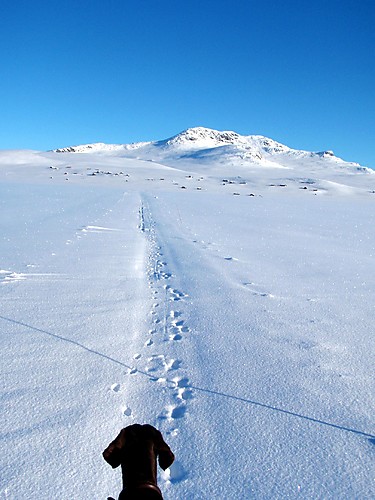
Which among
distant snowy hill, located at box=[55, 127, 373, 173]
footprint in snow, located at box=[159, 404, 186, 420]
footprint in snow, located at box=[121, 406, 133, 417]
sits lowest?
footprint in snow, located at box=[159, 404, 186, 420]

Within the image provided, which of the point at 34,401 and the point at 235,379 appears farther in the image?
the point at 235,379

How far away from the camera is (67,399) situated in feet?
11.6

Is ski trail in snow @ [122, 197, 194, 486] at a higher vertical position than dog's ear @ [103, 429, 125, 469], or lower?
lower

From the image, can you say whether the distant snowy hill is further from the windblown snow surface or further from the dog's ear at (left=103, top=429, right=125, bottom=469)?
the dog's ear at (left=103, top=429, right=125, bottom=469)

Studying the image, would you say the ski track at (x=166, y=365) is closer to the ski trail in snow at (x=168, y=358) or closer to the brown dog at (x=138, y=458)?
the ski trail in snow at (x=168, y=358)

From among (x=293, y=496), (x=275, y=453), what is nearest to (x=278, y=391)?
(x=275, y=453)

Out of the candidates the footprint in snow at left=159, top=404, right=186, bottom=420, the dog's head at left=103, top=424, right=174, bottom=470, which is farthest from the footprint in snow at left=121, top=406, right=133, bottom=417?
the dog's head at left=103, top=424, right=174, bottom=470

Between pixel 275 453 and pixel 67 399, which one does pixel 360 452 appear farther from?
pixel 67 399

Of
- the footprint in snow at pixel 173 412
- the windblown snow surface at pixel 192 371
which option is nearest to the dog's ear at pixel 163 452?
the windblown snow surface at pixel 192 371

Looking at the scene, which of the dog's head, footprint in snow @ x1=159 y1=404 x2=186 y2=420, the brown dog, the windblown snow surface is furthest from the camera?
footprint in snow @ x1=159 y1=404 x2=186 y2=420

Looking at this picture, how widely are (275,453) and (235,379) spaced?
3.79 feet

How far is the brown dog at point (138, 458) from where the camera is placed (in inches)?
41.8

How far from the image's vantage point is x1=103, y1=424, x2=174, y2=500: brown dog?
3.48ft

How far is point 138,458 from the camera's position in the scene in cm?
118
